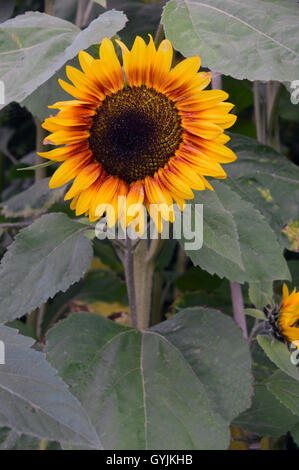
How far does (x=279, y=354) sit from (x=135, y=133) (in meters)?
0.24

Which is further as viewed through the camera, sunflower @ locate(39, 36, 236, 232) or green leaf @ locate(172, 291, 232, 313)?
green leaf @ locate(172, 291, 232, 313)

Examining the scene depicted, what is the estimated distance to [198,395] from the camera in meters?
0.45

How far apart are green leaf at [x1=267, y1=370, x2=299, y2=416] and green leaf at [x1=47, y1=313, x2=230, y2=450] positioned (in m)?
0.08

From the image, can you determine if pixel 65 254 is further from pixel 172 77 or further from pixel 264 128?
pixel 264 128

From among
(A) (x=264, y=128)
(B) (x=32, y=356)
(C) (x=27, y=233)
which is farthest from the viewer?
(A) (x=264, y=128)

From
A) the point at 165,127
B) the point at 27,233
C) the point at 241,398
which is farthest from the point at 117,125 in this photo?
the point at 241,398

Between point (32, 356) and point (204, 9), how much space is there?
1.00ft

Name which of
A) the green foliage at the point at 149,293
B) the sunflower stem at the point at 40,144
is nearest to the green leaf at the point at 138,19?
the green foliage at the point at 149,293

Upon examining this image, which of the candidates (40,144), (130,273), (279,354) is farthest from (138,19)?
(279,354)

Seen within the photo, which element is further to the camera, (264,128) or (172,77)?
(264,128)

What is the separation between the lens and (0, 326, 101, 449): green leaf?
1.09 ft

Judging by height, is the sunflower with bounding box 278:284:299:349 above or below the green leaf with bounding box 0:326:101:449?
below

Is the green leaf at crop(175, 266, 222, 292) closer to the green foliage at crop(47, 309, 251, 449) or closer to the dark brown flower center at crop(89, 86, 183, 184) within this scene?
the green foliage at crop(47, 309, 251, 449)

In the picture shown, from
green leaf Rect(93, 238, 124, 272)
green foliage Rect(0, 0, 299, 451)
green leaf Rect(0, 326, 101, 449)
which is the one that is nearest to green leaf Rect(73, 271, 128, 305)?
green leaf Rect(93, 238, 124, 272)
